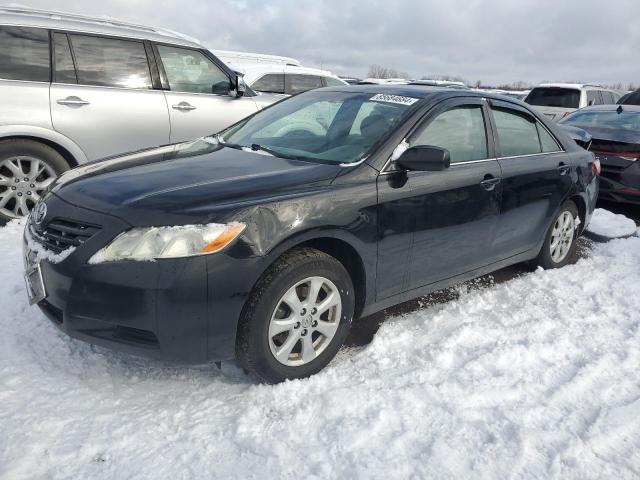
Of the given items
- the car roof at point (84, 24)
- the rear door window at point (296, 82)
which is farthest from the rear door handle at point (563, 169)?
the rear door window at point (296, 82)

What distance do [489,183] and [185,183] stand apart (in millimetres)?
2051

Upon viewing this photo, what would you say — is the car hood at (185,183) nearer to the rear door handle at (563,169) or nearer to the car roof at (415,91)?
the car roof at (415,91)

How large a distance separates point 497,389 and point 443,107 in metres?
1.78

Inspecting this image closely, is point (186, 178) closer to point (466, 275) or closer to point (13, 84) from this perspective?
point (466, 275)

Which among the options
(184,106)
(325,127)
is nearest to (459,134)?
(325,127)

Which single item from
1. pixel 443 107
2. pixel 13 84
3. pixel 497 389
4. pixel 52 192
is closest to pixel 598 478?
pixel 497 389

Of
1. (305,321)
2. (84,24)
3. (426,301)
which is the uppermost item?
(84,24)

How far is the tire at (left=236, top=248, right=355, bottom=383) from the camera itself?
2.54 metres

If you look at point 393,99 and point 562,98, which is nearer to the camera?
point 393,99

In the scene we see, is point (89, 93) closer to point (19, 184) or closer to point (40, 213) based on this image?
point (19, 184)

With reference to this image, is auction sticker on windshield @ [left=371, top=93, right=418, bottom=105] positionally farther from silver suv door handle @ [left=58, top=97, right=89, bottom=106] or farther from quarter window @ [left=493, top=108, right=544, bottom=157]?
silver suv door handle @ [left=58, top=97, right=89, bottom=106]

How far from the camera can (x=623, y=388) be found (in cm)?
284

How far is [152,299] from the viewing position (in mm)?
2336

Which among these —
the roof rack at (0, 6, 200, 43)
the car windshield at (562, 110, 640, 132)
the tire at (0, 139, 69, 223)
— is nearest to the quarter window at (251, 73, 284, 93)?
the roof rack at (0, 6, 200, 43)
